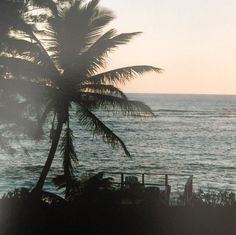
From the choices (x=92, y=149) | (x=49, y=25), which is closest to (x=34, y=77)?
(x=49, y=25)

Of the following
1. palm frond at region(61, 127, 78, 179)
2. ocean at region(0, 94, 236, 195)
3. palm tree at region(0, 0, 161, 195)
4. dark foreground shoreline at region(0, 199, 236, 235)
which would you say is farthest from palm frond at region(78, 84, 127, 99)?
ocean at region(0, 94, 236, 195)

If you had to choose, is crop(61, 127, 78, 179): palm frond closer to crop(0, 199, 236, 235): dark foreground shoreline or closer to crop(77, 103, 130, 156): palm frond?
crop(77, 103, 130, 156): palm frond

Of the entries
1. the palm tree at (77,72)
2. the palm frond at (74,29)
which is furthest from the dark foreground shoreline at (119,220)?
the palm frond at (74,29)

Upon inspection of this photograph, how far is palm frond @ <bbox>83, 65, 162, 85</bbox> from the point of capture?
17.9 metres

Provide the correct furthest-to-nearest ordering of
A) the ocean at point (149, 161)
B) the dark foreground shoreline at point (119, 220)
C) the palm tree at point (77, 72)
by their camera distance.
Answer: the ocean at point (149, 161)
the palm tree at point (77, 72)
the dark foreground shoreline at point (119, 220)

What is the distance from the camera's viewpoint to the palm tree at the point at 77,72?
18031mm

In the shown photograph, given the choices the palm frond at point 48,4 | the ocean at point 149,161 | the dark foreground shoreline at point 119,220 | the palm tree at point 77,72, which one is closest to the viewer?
the dark foreground shoreline at point 119,220

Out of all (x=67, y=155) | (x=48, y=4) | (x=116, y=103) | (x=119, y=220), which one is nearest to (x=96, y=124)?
(x=116, y=103)

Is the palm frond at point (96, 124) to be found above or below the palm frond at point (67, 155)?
above

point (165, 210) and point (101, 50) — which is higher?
point (101, 50)

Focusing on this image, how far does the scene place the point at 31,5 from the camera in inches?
650

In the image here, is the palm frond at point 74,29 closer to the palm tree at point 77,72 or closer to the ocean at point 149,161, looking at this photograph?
the palm tree at point 77,72

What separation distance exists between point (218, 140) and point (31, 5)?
264 ft

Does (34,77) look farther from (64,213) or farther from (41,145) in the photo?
(41,145)
